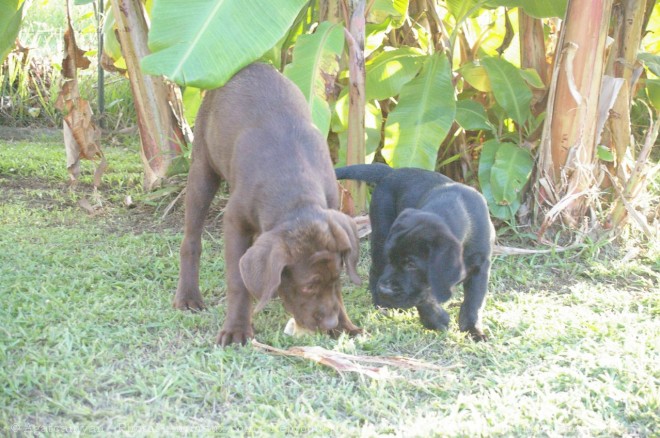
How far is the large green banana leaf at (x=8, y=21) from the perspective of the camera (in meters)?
5.43

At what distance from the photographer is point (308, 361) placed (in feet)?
11.3

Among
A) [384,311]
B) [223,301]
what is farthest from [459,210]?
[223,301]

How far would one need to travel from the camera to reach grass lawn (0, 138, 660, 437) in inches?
116

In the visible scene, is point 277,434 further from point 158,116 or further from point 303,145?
point 158,116

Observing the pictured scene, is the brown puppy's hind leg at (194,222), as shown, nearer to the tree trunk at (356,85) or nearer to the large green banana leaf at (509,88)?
the tree trunk at (356,85)

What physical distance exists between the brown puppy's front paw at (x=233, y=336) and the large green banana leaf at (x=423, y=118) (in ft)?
6.21

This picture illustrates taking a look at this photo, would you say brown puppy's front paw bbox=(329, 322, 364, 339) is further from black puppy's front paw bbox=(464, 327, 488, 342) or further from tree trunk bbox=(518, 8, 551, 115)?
tree trunk bbox=(518, 8, 551, 115)

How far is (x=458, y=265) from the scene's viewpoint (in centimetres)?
360

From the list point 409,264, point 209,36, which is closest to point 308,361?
point 409,264

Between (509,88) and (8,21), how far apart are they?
136 inches

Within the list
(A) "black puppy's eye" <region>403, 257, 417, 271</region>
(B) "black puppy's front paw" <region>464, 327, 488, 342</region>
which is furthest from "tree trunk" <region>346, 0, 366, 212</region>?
(B) "black puppy's front paw" <region>464, 327, 488, 342</region>

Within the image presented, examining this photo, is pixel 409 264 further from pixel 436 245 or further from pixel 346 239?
pixel 346 239

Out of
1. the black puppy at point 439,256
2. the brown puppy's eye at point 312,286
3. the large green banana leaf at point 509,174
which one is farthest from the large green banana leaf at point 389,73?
the brown puppy's eye at point 312,286

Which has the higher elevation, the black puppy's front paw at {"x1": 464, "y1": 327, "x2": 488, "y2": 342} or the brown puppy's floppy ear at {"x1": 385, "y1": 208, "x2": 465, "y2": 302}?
the brown puppy's floppy ear at {"x1": 385, "y1": 208, "x2": 465, "y2": 302}
